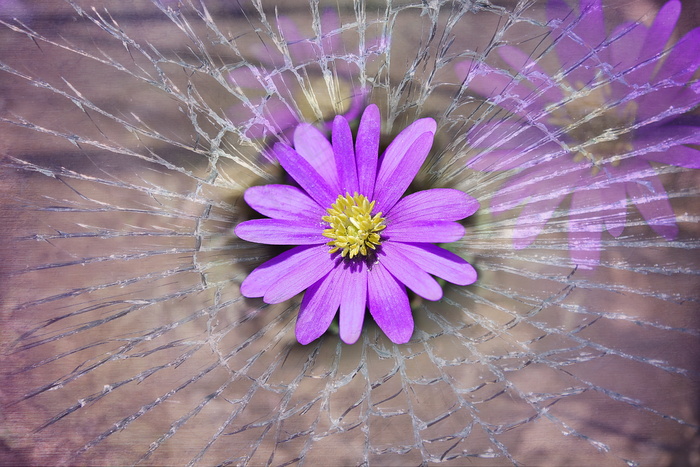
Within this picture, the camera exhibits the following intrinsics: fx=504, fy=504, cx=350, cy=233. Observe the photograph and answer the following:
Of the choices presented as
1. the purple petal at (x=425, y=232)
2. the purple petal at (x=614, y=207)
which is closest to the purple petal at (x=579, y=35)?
the purple petal at (x=614, y=207)

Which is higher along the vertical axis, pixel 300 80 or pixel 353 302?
pixel 300 80

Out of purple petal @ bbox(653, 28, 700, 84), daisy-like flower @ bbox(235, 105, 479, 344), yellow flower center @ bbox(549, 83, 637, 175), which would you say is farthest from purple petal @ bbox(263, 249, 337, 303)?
purple petal @ bbox(653, 28, 700, 84)

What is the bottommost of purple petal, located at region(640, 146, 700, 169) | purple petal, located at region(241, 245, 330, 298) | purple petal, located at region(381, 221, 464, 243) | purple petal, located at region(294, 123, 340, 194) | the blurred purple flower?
purple petal, located at region(640, 146, 700, 169)

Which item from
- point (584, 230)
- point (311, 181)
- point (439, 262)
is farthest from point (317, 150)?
point (584, 230)

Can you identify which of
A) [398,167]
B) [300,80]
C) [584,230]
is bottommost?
[584,230]

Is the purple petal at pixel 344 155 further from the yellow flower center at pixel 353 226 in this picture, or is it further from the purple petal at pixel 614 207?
the purple petal at pixel 614 207

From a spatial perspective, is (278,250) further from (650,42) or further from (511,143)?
(650,42)

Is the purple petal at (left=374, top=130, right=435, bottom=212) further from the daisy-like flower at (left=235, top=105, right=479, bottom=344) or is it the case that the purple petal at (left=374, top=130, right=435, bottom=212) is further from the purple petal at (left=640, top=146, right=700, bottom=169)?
the purple petal at (left=640, top=146, right=700, bottom=169)

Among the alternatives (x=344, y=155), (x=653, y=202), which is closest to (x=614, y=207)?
(x=653, y=202)
